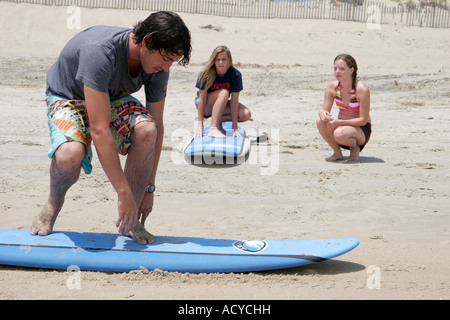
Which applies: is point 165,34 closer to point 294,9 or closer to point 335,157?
point 335,157

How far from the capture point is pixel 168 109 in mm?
10117

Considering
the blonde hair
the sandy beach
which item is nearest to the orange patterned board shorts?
the sandy beach

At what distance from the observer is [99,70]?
309 centimetres

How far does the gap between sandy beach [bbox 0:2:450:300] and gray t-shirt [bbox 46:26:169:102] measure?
1.06 meters

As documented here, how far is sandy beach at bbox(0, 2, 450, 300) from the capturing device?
320 centimetres

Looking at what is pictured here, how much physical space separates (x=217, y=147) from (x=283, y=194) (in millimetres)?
1497

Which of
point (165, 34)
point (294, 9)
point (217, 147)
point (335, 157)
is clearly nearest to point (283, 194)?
point (217, 147)

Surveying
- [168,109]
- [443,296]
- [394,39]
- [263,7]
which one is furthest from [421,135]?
[263,7]

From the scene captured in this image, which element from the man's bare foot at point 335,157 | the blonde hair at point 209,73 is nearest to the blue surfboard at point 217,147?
the blonde hair at point 209,73

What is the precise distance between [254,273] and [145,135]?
40.1 inches

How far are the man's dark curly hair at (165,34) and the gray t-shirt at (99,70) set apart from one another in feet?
0.63

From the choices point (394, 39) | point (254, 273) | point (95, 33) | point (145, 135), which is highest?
point (394, 39)

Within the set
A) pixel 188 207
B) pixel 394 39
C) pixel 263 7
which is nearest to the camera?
pixel 188 207
